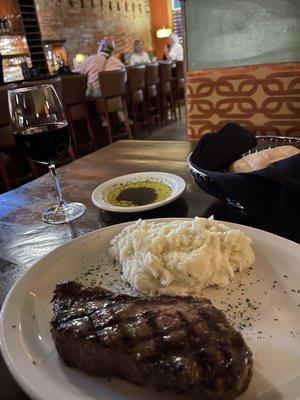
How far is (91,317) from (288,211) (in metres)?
0.58

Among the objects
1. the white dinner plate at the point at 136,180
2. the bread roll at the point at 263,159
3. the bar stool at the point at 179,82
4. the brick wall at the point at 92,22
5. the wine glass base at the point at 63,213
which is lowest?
the bar stool at the point at 179,82

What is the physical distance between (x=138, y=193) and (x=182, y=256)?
1.82 ft

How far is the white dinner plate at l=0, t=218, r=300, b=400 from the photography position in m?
0.52

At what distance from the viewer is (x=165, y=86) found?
7.43 m

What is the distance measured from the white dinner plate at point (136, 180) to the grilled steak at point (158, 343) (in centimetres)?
48

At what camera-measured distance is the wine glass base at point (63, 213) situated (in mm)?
1175

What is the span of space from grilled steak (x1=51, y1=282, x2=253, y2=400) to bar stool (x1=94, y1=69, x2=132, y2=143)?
199 inches

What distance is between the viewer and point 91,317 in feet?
1.95

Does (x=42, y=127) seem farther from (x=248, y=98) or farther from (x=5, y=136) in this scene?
(x=5, y=136)

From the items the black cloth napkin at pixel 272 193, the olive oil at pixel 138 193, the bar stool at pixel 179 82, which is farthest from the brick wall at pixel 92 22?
the black cloth napkin at pixel 272 193

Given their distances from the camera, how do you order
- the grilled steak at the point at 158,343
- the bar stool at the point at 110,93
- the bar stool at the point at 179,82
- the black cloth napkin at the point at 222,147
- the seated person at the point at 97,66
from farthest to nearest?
the bar stool at the point at 179,82 < the seated person at the point at 97,66 < the bar stool at the point at 110,93 < the black cloth napkin at the point at 222,147 < the grilled steak at the point at 158,343

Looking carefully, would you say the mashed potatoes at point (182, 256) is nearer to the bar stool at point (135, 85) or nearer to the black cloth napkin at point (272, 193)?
the black cloth napkin at point (272, 193)

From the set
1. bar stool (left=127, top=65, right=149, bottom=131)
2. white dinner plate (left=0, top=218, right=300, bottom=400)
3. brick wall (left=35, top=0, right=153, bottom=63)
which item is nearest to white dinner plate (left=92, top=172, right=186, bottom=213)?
white dinner plate (left=0, top=218, right=300, bottom=400)

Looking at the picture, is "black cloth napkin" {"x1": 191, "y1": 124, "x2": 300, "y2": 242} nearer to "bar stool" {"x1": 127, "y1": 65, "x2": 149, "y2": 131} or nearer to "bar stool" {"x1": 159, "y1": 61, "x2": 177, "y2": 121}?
"bar stool" {"x1": 127, "y1": 65, "x2": 149, "y2": 131}
